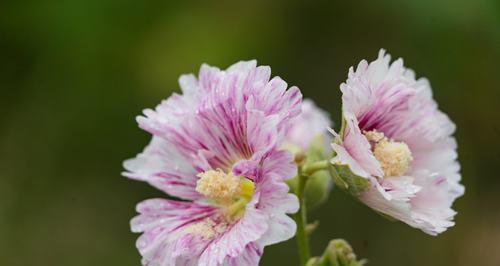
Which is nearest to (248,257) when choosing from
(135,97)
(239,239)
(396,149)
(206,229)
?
(239,239)

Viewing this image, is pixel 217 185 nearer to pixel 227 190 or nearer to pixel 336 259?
pixel 227 190

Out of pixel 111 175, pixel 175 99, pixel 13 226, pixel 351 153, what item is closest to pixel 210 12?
pixel 111 175

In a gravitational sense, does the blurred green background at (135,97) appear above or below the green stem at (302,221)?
above

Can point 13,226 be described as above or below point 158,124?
above

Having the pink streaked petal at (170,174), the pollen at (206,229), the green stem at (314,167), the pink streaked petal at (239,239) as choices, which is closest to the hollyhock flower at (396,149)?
the green stem at (314,167)

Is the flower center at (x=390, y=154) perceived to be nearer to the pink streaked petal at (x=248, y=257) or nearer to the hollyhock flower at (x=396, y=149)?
the hollyhock flower at (x=396, y=149)

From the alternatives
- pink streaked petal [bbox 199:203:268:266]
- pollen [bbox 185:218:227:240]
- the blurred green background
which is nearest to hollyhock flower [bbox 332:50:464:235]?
pink streaked petal [bbox 199:203:268:266]

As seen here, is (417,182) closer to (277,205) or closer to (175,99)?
(277,205)
